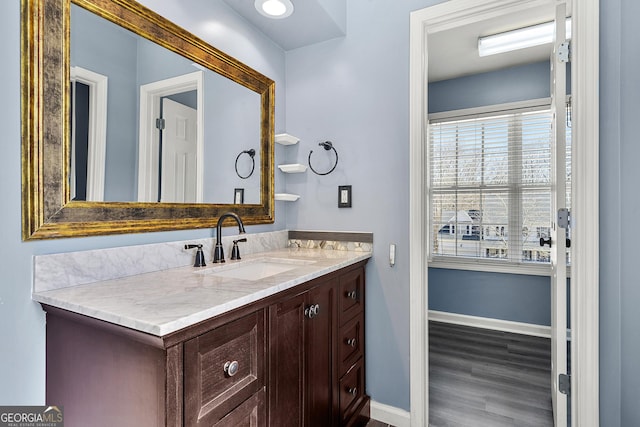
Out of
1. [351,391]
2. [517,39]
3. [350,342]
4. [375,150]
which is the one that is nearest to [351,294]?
[350,342]

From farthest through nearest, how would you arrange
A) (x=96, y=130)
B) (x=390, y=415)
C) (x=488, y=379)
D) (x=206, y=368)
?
(x=488, y=379) < (x=390, y=415) < (x=96, y=130) < (x=206, y=368)

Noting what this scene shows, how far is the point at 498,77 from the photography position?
10.9 feet

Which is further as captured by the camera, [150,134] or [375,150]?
[375,150]

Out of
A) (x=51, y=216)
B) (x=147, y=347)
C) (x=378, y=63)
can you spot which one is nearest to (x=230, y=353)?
(x=147, y=347)

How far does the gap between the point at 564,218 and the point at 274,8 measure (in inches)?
71.1

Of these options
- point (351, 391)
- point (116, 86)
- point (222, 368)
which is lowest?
point (351, 391)

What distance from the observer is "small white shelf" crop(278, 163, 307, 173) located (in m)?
2.15

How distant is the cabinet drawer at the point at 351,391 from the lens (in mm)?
1699

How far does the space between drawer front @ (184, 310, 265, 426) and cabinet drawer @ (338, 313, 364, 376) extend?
0.65m

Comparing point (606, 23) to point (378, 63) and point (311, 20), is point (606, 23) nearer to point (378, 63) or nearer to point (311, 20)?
point (378, 63)

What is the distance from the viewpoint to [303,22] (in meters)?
1.96

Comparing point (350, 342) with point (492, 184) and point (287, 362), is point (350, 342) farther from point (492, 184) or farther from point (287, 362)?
point (492, 184)

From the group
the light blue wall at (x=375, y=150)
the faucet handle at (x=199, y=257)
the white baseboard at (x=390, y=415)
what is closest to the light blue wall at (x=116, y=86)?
the faucet handle at (x=199, y=257)

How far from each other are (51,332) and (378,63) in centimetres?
197
